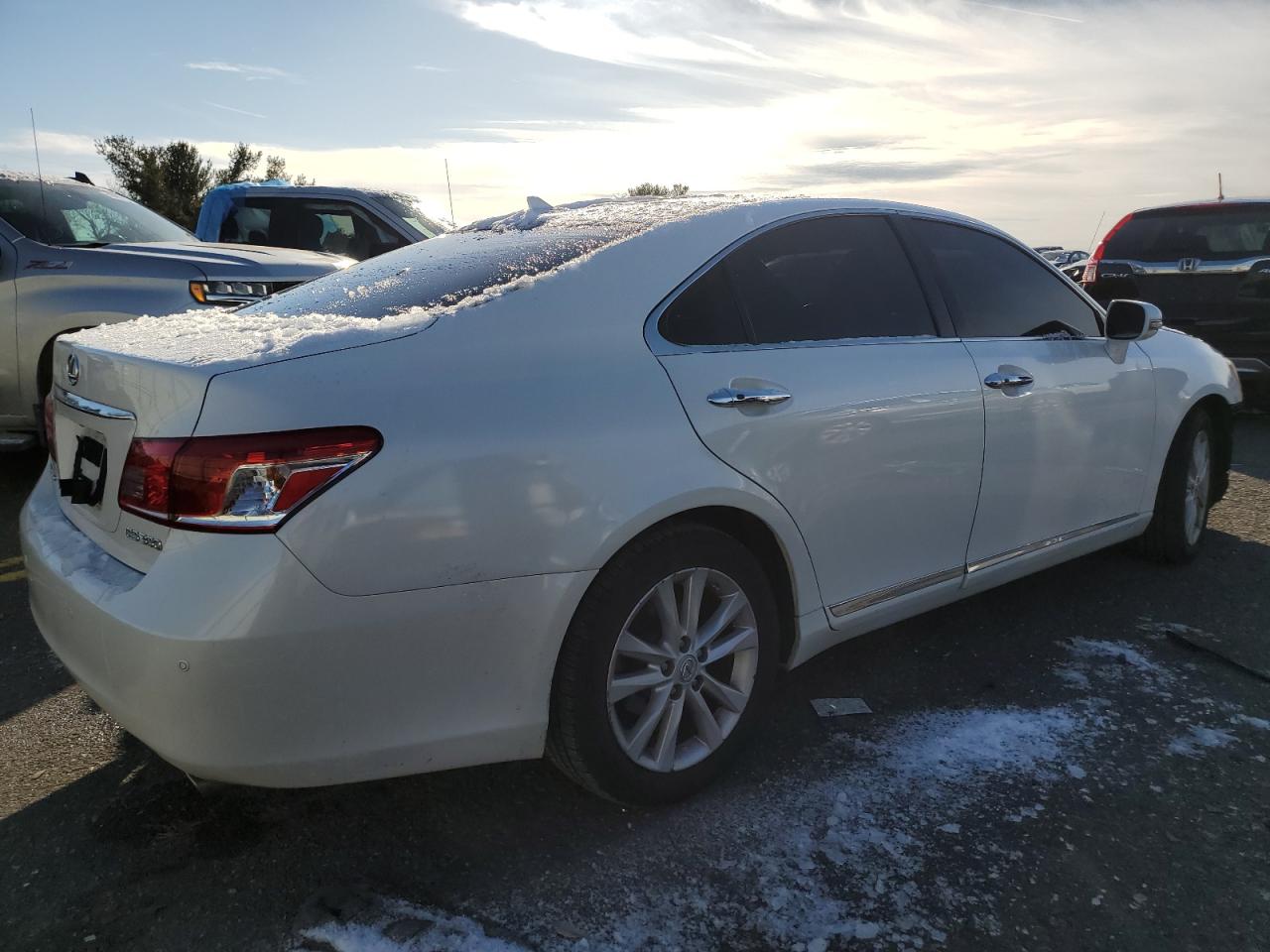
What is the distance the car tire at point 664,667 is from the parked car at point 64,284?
430cm

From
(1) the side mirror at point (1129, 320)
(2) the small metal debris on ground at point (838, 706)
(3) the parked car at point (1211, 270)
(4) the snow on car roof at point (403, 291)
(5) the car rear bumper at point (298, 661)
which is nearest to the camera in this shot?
(5) the car rear bumper at point (298, 661)

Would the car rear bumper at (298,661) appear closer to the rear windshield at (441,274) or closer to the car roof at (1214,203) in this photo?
the rear windshield at (441,274)

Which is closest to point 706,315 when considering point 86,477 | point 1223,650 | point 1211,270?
point 86,477

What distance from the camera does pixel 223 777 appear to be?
83.5 inches

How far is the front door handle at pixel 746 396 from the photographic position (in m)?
2.61

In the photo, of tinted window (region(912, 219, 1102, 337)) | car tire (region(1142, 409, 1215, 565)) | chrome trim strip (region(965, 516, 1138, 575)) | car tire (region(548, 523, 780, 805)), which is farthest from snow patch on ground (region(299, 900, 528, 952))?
car tire (region(1142, 409, 1215, 565))

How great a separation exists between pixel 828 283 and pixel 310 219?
21.8 feet

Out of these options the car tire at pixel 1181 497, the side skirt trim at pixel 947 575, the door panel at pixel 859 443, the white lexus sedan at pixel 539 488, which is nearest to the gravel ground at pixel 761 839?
the white lexus sedan at pixel 539 488

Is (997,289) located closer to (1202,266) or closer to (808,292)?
(808,292)

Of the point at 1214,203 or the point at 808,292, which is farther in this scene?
the point at 1214,203

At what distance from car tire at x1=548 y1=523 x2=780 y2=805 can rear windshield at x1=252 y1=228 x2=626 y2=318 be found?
76 cm

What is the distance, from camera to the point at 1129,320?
13.1ft

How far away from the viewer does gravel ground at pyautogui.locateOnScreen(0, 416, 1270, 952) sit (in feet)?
7.30

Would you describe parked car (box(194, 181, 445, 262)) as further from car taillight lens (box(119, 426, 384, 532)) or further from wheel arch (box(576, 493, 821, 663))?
car taillight lens (box(119, 426, 384, 532))
